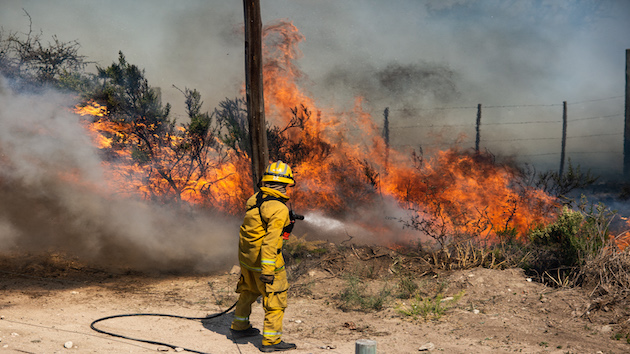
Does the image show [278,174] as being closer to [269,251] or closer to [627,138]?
[269,251]

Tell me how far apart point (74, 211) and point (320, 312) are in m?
7.00

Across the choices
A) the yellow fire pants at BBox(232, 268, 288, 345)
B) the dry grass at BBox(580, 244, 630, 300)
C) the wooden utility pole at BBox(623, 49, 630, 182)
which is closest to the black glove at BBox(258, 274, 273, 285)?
the yellow fire pants at BBox(232, 268, 288, 345)

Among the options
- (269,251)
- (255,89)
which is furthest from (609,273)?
(255,89)

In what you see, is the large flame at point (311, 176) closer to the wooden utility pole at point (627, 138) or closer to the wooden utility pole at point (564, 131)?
the wooden utility pole at point (564, 131)

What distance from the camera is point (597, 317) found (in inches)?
243

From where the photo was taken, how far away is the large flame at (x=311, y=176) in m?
12.3

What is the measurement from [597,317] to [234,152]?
924 centimetres

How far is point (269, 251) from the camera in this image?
5.26 meters

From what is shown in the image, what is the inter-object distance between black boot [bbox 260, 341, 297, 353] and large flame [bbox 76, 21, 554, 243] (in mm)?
6871

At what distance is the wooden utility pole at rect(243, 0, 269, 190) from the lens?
808cm

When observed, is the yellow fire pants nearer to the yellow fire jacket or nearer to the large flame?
the yellow fire jacket

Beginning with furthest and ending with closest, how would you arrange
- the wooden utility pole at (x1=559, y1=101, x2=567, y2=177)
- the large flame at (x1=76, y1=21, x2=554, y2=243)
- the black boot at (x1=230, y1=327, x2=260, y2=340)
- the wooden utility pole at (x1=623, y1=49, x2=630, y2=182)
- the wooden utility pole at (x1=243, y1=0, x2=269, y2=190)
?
the wooden utility pole at (x1=559, y1=101, x2=567, y2=177), the wooden utility pole at (x1=623, y1=49, x2=630, y2=182), the large flame at (x1=76, y1=21, x2=554, y2=243), the wooden utility pole at (x1=243, y1=0, x2=269, y2=190), the black boot at (x1=230, y1=327, x2=260, y2=340)

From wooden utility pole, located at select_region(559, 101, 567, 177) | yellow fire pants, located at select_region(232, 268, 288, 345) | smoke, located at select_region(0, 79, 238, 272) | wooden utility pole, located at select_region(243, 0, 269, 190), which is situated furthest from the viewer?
wooden utility pole, located at select_region(559, 101, 567, 177)

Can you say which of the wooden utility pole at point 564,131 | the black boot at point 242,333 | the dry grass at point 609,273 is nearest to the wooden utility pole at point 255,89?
the black boot at point 242,333
